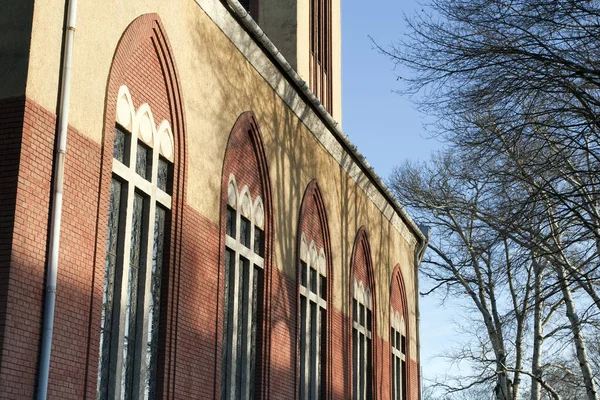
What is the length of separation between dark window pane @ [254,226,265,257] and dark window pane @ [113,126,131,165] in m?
4.74

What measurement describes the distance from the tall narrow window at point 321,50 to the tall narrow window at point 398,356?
21.7 feet

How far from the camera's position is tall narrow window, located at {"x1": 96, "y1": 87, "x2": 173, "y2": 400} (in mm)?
11727

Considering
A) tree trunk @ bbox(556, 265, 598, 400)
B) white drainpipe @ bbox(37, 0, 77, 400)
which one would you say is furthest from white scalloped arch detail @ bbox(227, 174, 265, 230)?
tree trunk @ bbox(556, 265, 598, 400)

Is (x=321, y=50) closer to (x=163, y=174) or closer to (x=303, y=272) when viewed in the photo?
(x=303, y=272)

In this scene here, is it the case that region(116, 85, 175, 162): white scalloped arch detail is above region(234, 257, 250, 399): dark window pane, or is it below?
above

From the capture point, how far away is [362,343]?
77.5ft

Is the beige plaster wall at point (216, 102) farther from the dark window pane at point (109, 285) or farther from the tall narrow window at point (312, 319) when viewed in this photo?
the dark window pane at point (109, 285)

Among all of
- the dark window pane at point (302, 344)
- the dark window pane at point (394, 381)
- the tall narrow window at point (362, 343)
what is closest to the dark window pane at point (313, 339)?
the dark window pane at point (302, 344)

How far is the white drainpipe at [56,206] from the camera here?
983 cm

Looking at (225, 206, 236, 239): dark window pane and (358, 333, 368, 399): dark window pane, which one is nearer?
(225, 206, 236, 239): dark window pane

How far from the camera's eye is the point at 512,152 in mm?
12523

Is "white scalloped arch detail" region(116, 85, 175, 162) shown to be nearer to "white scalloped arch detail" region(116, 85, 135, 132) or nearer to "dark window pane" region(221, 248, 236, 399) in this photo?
"white scalloped arch detail" region(116, 85, 135, 132)

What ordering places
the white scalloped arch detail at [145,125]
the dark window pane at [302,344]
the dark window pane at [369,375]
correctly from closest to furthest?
the white scalloped arch detail at [145,125] < the dark window pane at [302,344] < the dark window pane at [369,375]

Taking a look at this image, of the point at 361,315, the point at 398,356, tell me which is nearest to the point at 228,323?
the point at 361,315
